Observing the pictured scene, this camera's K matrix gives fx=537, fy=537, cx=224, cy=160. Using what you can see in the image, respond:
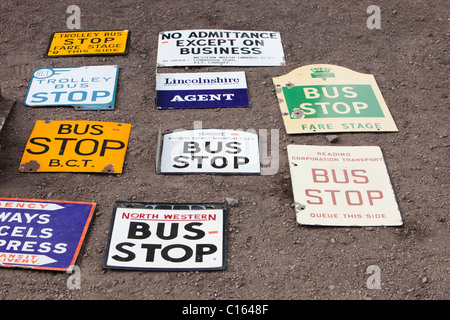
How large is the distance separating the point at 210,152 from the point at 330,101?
1.23m

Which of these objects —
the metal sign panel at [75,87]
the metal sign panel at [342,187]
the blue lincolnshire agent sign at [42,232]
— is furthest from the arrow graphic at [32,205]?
the metal sign panel at [342,187]

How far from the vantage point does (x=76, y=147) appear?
13.8 ft

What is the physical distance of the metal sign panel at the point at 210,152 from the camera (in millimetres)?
4051

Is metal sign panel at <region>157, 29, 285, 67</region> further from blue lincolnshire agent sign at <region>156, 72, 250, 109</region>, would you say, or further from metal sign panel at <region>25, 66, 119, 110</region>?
metal sign panel at <region>25, 66, 119, 110</region>

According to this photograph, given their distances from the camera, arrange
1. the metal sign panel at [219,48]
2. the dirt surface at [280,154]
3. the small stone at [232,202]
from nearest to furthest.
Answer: the dirt surface at [280,154] < the small stone at [232,202] < the metal sign panel at [219,48]

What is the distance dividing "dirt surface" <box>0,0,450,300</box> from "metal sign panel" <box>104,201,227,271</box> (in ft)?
0.22

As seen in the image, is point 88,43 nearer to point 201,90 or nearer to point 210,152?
point 201,90

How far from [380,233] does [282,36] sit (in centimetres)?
271

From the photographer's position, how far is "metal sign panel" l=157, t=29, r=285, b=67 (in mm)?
5195

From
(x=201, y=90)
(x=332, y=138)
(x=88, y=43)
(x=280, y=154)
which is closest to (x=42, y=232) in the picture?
(x=280, y=154)

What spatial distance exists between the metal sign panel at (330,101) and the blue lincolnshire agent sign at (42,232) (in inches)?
72.3

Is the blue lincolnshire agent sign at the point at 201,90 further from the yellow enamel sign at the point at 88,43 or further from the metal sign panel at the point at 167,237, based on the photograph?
the metal sign panel at the point at 167,237

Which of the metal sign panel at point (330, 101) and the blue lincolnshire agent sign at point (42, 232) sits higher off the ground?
the metal sign panel at point (330, 101)

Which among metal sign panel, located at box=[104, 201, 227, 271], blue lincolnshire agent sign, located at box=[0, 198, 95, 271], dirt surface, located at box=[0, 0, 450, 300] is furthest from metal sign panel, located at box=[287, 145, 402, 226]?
blue lincolnshire agent sign, located at box=[0, 198, 95, 271]
